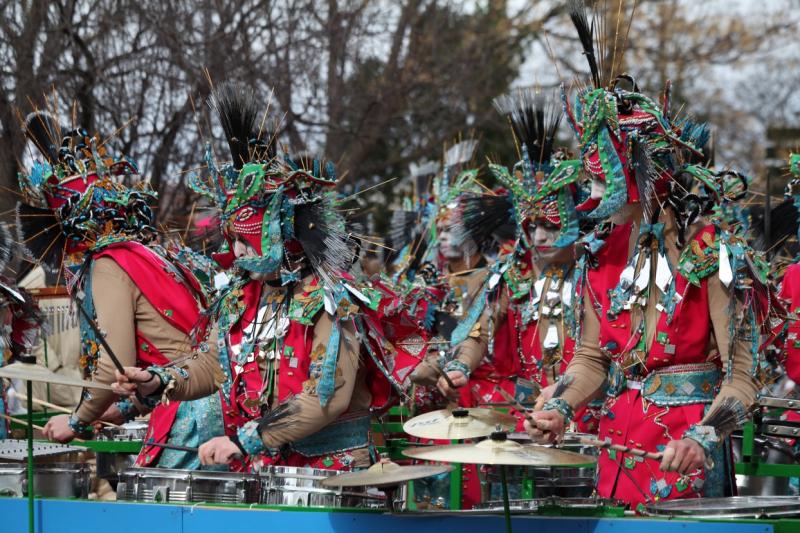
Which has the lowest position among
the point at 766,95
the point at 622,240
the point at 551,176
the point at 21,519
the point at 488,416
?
the point at 21,519

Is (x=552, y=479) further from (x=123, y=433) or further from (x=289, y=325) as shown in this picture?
(x=123, y=433)

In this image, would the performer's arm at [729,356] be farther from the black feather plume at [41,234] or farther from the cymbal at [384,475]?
the black feather plume at [41,234]

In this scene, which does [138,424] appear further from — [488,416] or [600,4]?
[600,4]

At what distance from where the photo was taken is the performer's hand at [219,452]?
4438 millimetres

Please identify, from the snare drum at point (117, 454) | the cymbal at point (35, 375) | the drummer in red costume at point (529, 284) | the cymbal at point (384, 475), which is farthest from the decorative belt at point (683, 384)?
the snare drum at point (117, 454)

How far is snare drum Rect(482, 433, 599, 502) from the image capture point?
4.66m

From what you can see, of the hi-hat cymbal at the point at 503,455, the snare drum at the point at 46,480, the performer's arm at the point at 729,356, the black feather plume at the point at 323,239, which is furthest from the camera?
the black feather plume at the point at 323,239

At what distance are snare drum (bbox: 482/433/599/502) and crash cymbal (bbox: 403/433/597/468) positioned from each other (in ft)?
2.17

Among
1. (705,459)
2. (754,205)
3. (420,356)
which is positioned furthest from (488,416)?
(754,205)

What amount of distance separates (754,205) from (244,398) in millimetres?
5180

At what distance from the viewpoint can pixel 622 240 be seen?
4871mm

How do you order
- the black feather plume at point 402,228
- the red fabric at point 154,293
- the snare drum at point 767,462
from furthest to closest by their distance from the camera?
1. the black feather plume at point 402,228
2. the red fabric at point 154,293
3. the snare drum at point 767,462

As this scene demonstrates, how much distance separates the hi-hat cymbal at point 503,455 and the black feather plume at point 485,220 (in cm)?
430

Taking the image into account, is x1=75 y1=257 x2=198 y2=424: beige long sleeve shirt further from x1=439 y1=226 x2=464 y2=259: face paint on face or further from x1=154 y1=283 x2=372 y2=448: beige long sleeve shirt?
x1=439 y1=226 x2=464 y2=259: face paint on face
